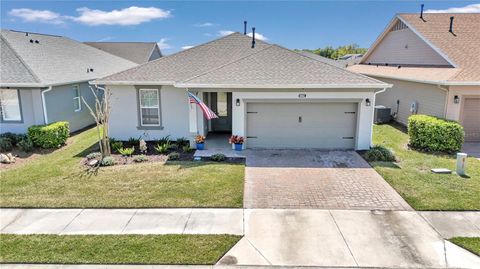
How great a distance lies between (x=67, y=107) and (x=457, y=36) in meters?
20.8

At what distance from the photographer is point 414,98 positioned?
56.5ft

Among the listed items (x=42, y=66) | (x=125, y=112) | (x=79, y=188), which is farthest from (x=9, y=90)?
(x=79, y=188)

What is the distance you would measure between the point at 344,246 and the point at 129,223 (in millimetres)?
4650

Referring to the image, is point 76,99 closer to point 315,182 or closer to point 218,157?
point 218,157

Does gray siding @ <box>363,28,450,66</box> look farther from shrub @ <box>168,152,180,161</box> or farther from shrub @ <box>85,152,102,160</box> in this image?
shrub @ <box>85,152,102,160</box>

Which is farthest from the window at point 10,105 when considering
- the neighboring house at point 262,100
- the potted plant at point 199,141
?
the potted plant at point 199,141

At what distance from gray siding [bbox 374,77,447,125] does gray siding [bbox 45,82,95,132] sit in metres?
17.5

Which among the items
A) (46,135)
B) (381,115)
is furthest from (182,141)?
(381,115)

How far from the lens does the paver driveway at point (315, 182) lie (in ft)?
28.0

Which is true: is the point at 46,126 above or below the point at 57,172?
above

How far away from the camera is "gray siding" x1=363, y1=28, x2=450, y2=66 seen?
1766 centimetres

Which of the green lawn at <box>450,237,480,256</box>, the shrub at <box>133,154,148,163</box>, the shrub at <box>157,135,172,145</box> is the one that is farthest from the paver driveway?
the shrub at <box>133,154,148,163</box>

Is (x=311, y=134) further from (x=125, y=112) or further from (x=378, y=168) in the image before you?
(x=125, y=112)

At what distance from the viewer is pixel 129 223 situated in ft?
24.3
